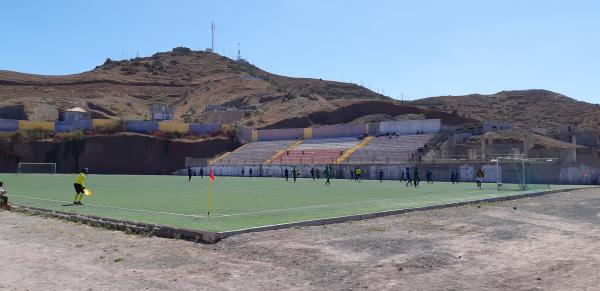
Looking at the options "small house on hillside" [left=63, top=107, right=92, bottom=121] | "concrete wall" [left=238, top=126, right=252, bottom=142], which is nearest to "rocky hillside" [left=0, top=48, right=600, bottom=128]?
"small house on hillside" [left=63, top=107, right=92, bottom=121]

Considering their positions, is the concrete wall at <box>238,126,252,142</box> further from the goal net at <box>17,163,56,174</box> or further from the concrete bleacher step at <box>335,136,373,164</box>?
the goal net at <box>17,163,56,174</box>

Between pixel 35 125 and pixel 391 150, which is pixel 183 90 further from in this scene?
pixel 391 150

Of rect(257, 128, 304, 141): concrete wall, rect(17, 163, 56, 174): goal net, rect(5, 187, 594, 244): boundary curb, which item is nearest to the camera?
rect(5, 187, 594, 244): boundary curb

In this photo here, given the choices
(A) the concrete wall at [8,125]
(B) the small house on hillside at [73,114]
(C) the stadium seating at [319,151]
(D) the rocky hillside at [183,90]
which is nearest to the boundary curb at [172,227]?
(C) the stadium seating at [319,151]

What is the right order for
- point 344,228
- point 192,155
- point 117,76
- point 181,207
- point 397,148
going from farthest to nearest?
point 117,76, point 192,155, point 397,148, point 181,207, point 344,228

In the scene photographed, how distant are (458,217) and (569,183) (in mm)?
28077

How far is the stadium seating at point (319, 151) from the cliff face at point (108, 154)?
18146 millimetres

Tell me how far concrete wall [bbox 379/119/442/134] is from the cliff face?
96.6ft

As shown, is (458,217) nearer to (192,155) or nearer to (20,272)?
(20,272)

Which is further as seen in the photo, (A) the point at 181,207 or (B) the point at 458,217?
(A) the point at 181,207

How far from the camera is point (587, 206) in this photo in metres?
23.0

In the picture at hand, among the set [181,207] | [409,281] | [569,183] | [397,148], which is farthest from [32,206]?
[397,148]

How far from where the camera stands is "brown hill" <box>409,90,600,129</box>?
101 m

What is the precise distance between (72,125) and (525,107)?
91.5m
